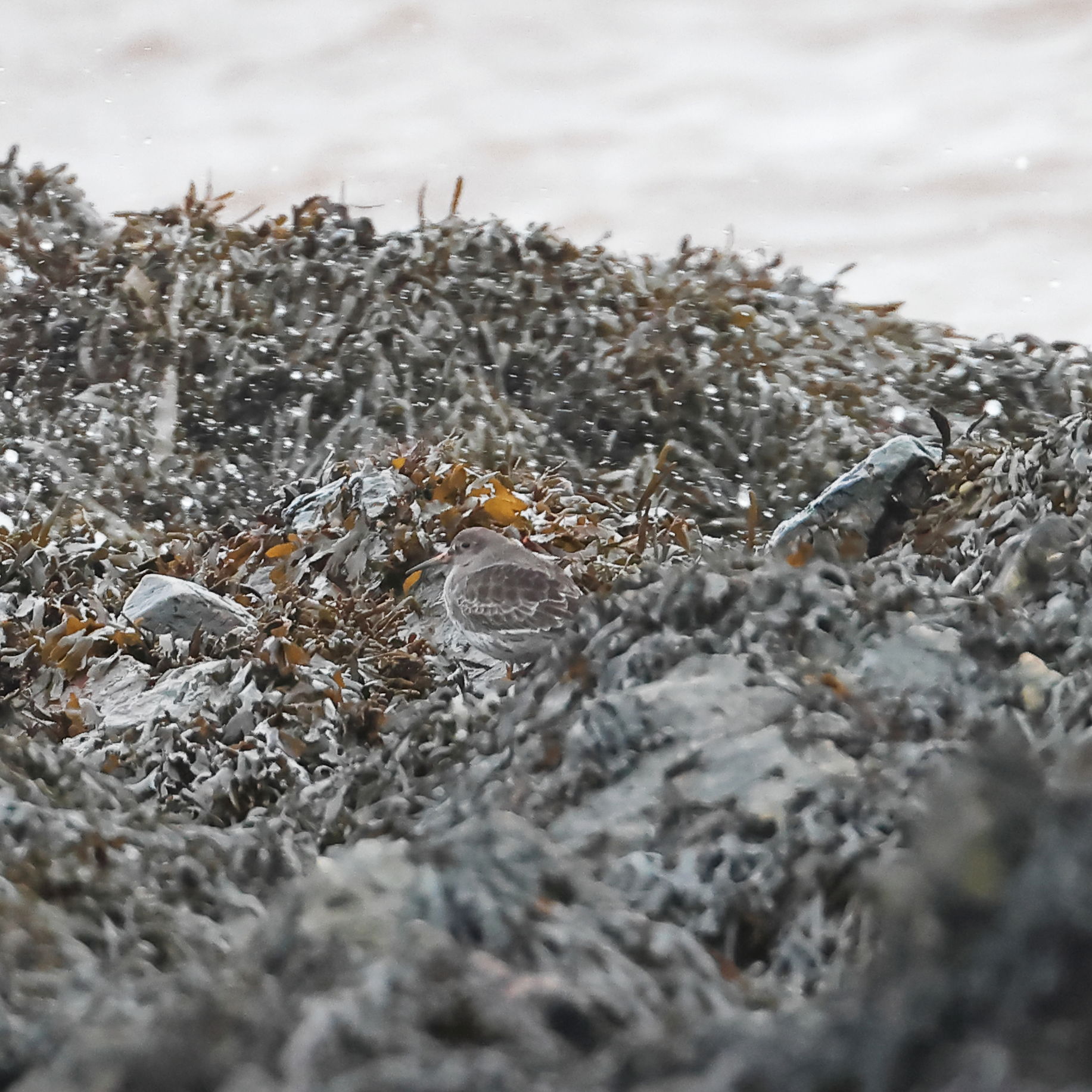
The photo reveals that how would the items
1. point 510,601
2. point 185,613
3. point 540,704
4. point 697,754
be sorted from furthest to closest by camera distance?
point 185,613
point 510,601
point 540,704
point 697,754

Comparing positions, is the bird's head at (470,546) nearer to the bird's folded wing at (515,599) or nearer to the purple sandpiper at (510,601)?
the purple sandpiper at (510,601)

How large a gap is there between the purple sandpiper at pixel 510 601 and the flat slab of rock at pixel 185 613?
0.80 meters

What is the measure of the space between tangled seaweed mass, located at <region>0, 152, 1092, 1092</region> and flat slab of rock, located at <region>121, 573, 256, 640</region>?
20mm

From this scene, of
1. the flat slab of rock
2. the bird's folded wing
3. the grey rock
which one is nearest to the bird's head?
the bird's folded wing

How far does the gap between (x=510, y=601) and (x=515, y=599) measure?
0.02 metres

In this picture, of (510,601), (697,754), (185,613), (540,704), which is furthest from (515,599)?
(697,754)

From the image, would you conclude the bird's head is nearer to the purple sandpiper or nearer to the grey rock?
the purple sandpiper

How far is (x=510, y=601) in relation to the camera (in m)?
3.33

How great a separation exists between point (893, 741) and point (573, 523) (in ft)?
9.77

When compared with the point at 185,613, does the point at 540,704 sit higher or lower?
lower

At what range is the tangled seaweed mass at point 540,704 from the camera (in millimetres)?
856

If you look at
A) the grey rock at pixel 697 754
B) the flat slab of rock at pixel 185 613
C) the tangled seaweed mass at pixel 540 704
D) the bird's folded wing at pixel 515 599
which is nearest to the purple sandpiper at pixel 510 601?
the bird's folded wing at pixel 515 599

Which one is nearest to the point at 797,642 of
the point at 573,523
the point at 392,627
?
the point at 392,627

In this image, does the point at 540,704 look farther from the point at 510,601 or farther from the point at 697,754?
the point at 510,601
